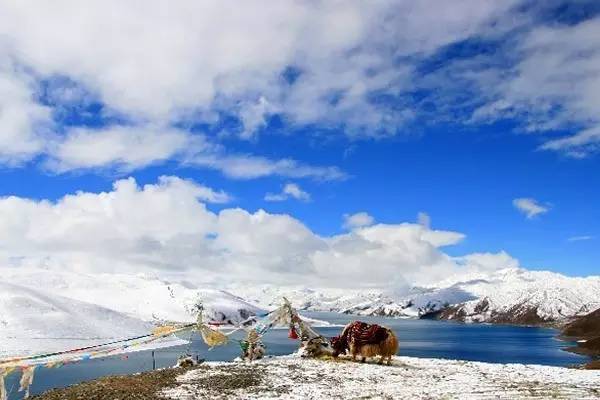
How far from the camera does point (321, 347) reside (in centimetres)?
3825

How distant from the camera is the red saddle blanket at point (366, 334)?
115 ft

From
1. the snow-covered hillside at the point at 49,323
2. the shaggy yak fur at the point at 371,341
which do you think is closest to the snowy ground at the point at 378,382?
the shaggy yak fur at the point at 371,341

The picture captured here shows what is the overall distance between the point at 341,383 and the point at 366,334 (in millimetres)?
8389

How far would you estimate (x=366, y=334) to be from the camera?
35.4 metres

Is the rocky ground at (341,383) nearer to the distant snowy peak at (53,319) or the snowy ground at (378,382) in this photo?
the snowy ground at (378,382)

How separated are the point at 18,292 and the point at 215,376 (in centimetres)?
10572

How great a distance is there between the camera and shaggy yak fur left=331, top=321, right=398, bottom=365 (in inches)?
1372

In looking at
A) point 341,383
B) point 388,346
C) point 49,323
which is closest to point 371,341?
point 388,346

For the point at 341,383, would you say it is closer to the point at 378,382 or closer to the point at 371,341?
the point at 378,382

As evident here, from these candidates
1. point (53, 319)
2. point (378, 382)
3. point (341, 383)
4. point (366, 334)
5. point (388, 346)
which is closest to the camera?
point (341, 383)

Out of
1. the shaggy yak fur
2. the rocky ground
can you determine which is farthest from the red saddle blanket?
the rocky ground

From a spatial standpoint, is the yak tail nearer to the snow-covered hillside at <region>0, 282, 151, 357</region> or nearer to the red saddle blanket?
the red saddle blanket

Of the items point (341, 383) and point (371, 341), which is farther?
point (371, 341)

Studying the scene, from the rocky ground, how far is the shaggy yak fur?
1.18 metres
